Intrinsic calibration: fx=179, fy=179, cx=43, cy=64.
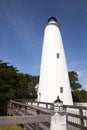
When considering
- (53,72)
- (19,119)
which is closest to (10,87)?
(53,72)

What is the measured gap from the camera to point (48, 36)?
56.9ft

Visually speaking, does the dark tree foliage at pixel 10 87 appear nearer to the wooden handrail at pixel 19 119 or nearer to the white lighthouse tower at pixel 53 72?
the white lighthouse tower at pixel 53 72

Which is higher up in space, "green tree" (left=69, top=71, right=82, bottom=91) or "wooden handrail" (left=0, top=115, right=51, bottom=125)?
"green tree" (left=69, top=71, right=82, bottom=91)

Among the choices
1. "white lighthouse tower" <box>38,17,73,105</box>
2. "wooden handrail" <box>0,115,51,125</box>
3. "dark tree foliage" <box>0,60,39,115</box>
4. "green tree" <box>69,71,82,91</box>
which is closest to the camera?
"wooden handrail" <box>0,115,51,125</box>

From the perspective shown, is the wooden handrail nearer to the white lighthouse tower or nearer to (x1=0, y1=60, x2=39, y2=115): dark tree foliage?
the white lighthouse tower

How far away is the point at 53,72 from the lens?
1543 cm

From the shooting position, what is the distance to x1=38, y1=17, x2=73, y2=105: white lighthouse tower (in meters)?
15.1

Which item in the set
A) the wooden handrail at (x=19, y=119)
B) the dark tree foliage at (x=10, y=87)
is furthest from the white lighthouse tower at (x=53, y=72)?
the wooden handrail at (x=19, y=119)

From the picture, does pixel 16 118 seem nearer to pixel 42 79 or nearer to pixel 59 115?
pixel 59 115

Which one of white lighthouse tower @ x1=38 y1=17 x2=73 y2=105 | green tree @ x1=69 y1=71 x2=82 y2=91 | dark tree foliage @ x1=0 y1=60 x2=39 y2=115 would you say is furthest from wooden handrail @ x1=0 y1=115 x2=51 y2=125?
green tree @ x1=69 y1=71 x2=82 y2=91

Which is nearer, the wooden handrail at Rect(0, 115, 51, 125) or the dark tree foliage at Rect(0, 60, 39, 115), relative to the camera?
the wooden handrail at Rect(0, 115, 51, 125)

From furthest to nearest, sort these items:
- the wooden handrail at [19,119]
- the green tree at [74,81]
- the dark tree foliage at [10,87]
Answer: the green tree at [74,81] < the dark tree foliage at [10,87] < the wooden handrail at [19,119]

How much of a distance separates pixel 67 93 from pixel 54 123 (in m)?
12.7

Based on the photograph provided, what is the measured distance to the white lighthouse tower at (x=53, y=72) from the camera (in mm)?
15133
